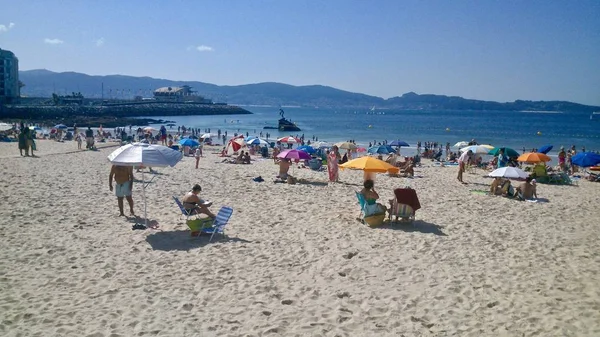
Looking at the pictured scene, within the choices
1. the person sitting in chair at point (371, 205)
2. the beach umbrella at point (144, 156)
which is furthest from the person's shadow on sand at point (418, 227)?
the beach umbrella at point (144, 156)

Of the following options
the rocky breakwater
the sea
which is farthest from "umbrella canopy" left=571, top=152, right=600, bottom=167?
the rocky breakwater

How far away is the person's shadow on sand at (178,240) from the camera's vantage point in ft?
22.2

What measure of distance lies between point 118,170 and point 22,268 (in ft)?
9.89

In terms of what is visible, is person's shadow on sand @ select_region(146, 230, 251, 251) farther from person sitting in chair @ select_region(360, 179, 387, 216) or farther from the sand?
person sitting in chair @ select_region(360, 179, 387, 216)

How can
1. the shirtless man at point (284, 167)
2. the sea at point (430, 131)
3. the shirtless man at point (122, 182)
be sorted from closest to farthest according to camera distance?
1. the shirtless man at point (122, 182)
2. the shirtless man at point (284, 167)
3. the sea at point (430, 131)

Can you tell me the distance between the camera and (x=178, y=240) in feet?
23.3

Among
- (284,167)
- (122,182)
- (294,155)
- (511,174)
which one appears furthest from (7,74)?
(511,174)

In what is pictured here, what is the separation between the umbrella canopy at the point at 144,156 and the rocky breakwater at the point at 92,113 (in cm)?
5258

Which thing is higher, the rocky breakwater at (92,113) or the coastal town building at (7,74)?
the coastal town building at (7,74)

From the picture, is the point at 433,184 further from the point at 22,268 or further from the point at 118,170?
the point at 22,268

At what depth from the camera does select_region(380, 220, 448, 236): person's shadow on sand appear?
8.07 meters

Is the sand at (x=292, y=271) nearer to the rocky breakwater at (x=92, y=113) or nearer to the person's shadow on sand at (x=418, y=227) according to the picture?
the person's shadow on sand at (x=418, y=227)

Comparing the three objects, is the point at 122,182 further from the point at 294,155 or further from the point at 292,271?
the point at 294,155

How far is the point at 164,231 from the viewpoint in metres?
7.55
